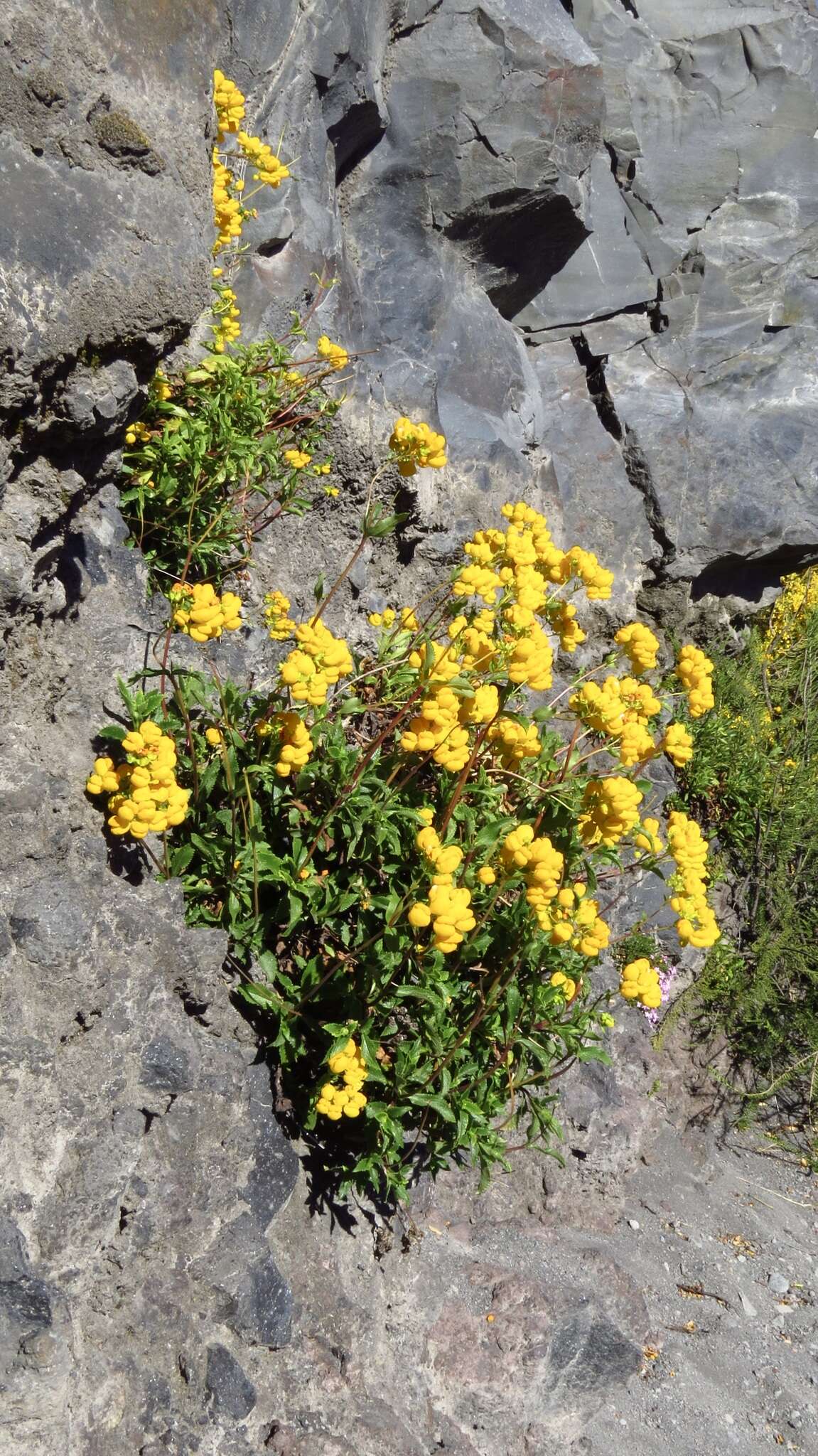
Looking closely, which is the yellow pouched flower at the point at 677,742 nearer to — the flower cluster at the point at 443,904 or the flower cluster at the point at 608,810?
the flower cluster at the point at 608,810

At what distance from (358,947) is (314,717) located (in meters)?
0.68

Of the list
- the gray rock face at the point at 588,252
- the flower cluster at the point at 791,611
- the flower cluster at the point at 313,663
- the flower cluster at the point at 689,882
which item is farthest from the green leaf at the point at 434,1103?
the flower cluster at the point at 791,611

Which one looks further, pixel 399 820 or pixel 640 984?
pixel 399 820

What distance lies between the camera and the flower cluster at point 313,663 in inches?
98.3

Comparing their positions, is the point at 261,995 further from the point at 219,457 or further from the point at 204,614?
the point at 219,457

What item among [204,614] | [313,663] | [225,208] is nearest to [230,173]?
[225,208]

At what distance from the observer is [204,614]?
267 cm

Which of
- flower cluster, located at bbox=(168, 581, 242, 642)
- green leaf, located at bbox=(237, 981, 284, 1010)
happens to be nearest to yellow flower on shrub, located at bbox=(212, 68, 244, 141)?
flower cluster, located at bbox=(168, 581, 242, 642)

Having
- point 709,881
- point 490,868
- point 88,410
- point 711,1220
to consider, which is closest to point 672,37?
point 709,881

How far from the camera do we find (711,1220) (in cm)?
452

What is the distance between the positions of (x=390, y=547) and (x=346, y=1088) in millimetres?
2749

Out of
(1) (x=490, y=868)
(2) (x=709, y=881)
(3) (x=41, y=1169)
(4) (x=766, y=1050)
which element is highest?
(3) (x=41, y=1169)

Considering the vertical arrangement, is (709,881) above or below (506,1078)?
below

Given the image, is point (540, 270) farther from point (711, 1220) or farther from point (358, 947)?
point (711, 1220)
